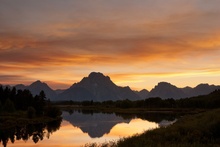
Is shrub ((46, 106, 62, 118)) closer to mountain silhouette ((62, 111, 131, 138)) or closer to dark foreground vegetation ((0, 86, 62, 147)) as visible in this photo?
dark foreground vegetation ((0, 86, 62, 147))

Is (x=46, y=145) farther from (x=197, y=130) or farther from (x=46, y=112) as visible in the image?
(x=46, y=112)

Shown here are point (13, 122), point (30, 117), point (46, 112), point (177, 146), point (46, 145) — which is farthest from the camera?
point (46, 112)

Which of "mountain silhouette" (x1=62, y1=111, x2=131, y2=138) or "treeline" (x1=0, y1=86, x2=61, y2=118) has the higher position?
"treeline" (x1=0, y1=86, x2=61, y2=118)

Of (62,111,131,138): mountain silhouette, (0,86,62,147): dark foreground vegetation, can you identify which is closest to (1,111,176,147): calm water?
(62,111,131,138): mountain silhouette

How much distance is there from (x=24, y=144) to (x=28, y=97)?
97.9m

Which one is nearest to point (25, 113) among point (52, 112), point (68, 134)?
point (52, 112)

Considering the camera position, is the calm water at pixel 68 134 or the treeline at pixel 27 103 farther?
the treeline at pixel 27 103

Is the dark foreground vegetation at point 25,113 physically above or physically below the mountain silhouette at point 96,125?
above

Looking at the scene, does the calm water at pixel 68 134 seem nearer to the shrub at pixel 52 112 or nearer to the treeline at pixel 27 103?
the shrub at pixel 52 112

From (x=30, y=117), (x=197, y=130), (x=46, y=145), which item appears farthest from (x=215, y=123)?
(x=30, y=117)

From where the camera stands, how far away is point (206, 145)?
110 ft

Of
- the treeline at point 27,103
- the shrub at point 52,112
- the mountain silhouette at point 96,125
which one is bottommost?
the mountain silhouette at point 96,125

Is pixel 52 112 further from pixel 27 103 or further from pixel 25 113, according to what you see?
pixel 27 103

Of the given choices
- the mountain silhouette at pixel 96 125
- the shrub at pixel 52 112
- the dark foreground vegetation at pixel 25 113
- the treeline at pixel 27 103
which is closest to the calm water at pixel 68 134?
the mountain silhouette at pixel 96 125
